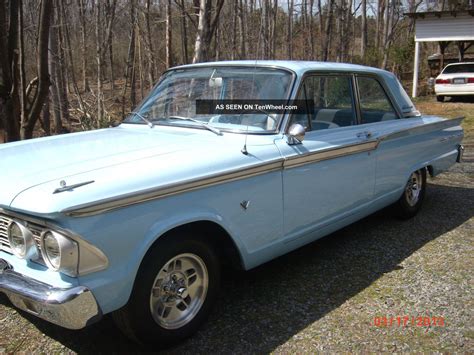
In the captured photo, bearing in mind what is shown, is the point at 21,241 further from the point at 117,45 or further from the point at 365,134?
the point at 117,45

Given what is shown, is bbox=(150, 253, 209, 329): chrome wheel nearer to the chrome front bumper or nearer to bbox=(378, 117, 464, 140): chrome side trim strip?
the chrome front bumper

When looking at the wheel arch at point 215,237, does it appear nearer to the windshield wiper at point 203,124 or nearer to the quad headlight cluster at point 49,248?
the quad headlight cluster at point 49,248

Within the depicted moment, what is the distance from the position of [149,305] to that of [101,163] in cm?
87

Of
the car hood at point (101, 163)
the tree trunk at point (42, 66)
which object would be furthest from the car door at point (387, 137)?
the tree trunk at point (42, 66)

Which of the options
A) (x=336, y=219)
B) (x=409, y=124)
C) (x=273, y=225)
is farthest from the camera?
(x=409, y=124)

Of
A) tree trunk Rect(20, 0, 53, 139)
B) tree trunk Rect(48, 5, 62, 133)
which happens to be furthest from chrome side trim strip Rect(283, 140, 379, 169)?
tree trunk Rect(48, 5, 62, 133)

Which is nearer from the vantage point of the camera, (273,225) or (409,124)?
(273,225)

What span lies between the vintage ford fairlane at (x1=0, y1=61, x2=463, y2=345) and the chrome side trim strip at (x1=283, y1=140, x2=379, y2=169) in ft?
0.05

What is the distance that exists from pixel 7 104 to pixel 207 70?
3485 mm

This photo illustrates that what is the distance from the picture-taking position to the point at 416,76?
63.7 feet

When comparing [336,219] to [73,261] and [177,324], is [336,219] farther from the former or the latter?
[73,261]

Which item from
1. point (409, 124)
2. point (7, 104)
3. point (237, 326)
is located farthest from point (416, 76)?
point (237, 326)

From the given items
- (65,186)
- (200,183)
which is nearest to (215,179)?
(200,183)
